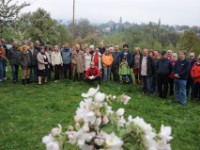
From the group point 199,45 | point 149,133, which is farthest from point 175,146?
point 199,45

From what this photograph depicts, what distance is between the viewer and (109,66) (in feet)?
47.9

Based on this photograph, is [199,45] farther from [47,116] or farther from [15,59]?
[47,116]

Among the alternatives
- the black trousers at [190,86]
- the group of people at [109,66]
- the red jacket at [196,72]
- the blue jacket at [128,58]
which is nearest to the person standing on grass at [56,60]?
the group of people at [109,66]

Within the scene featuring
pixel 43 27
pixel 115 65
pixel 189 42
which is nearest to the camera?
pixel 115 65

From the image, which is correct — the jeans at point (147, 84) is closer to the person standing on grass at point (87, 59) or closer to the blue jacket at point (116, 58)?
the blue jacket at point (116, 58)

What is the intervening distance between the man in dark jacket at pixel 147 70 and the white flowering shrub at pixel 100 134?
34.4ft

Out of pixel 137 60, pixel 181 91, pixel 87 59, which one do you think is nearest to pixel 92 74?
pixel 87 59

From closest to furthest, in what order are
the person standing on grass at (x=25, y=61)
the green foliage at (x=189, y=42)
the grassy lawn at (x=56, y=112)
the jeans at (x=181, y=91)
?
the grassy lawn at (x=56, y=112)
the jeans at (x=181, y=91)
the person standing on grass at (x=25, y=61)
the green foliage at (x=189, y=42)

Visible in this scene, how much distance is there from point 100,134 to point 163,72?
10.1 m

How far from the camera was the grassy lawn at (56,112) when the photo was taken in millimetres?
7633

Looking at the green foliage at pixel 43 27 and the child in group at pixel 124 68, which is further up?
the green foliage at pixel 43 27

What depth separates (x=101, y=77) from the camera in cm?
1452

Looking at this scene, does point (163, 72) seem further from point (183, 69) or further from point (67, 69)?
point (67, 69)

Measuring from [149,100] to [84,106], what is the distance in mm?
9797
